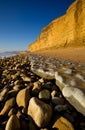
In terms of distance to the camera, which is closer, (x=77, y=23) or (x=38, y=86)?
(x=38, y=86)

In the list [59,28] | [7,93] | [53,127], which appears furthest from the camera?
[59,28]

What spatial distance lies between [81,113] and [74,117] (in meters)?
0.09

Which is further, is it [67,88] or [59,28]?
[59,28]

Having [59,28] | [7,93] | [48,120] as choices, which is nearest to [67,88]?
[48,120]

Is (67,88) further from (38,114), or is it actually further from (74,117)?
(38,114)

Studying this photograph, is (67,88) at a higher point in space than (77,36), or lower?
higher

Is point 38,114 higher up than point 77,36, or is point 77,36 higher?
point 38,114

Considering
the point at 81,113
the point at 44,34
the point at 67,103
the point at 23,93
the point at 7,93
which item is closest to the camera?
the point at 81,113

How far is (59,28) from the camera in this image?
116 feet

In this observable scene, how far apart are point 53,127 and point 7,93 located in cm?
95

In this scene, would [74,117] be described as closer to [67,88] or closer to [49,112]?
[49,112]

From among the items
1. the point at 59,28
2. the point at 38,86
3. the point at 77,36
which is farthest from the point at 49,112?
the point at 59,28

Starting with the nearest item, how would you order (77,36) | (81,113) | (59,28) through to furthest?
(81,113) < (77,36) < (59,28)

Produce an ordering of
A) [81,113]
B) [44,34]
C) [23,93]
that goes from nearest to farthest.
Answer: [81,113], [23,93], [44,34]
